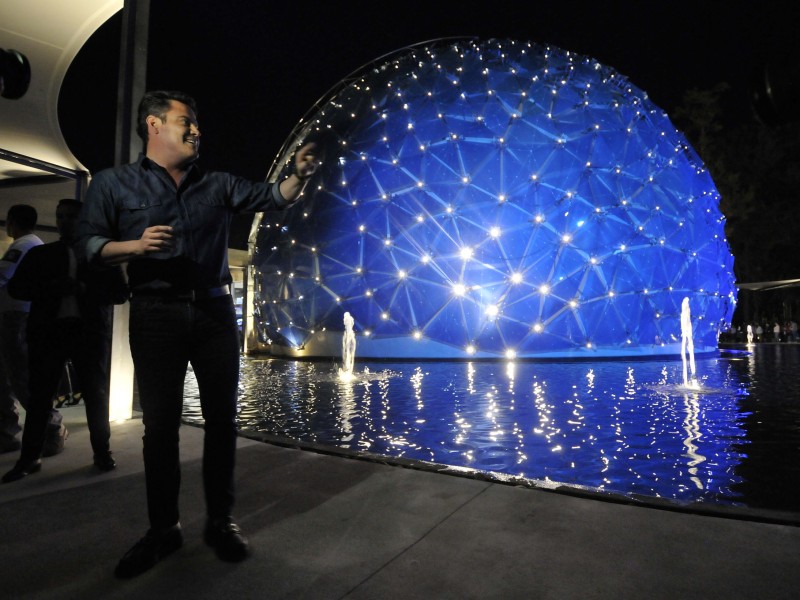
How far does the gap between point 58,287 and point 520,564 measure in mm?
3128

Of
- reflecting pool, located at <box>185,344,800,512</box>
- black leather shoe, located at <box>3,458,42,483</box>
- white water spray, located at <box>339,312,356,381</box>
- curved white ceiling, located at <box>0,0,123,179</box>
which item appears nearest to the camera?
black leather shoe, located at <box>3,458,42,483</box>

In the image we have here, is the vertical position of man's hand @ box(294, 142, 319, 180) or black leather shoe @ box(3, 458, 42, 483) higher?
man's hand @ box(294, 142, 319, 180)

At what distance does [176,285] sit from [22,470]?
1959 mm

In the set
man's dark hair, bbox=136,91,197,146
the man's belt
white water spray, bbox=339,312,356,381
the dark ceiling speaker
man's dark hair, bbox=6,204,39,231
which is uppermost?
the dark ceiling speaker

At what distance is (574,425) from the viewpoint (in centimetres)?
479

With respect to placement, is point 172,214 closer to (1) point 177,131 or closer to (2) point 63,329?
(1) point 177,131

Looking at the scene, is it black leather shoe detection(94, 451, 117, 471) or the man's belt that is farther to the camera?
black leather shoe detection(94, 451, 117, 471)

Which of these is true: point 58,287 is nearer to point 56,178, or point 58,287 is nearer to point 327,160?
point 56,178

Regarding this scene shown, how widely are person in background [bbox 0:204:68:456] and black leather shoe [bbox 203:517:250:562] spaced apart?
225cm

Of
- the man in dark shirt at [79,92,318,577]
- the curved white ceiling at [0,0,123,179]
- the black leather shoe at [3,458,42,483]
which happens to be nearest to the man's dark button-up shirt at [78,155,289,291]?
the man in dark shirt at [79,92,318,577]

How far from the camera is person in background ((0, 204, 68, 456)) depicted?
379 centimetres

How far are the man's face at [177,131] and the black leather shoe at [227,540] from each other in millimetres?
1579

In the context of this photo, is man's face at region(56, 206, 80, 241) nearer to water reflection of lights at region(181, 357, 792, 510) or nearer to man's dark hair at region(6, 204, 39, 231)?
man's dark hair at region(6, 204, 39, 231)

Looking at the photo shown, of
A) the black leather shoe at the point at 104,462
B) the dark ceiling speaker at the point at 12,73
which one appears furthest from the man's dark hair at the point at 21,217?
the black leather shoe at the point at 104,462
